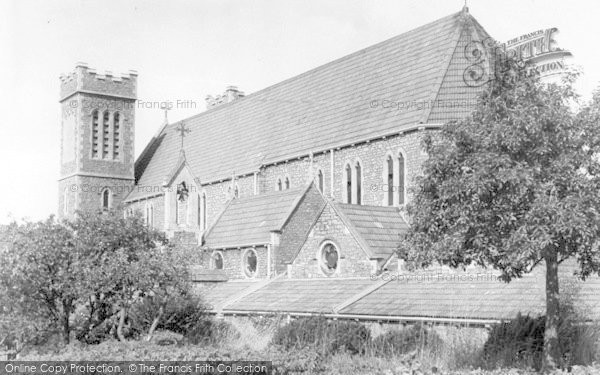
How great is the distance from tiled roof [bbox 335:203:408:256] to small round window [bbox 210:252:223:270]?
22.6ft

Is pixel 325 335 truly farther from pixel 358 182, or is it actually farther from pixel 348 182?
pixel 348 182

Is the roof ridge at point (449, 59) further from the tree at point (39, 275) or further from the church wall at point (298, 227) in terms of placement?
the tree at point (39, 275)

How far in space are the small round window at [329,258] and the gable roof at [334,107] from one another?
699 cm

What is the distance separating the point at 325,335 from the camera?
20469 mm

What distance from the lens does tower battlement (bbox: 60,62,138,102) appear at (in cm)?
5344

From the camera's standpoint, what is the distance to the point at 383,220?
2973 centimetres

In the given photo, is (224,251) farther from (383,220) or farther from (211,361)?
(211,361)

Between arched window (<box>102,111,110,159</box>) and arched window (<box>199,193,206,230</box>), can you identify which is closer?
arched window (<box>199,193,206,230</box>)

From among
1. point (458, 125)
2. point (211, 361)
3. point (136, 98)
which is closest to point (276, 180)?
point (136, 98)

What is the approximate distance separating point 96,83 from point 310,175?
77.0 feet

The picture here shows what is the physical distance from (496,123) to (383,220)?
15.1m

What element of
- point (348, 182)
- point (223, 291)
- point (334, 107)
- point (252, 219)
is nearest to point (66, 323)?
point (223, 291)

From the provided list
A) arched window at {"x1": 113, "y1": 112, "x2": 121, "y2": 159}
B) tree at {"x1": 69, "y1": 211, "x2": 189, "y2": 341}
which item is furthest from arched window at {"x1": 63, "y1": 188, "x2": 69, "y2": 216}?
tree at {"x1": 69, "y1": 211, "x2": 189, "y2": 341}

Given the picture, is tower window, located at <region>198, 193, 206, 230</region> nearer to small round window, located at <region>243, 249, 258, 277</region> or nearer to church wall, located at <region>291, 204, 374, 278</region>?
small round window, located at <region>243, 249, 258, 277</region>
